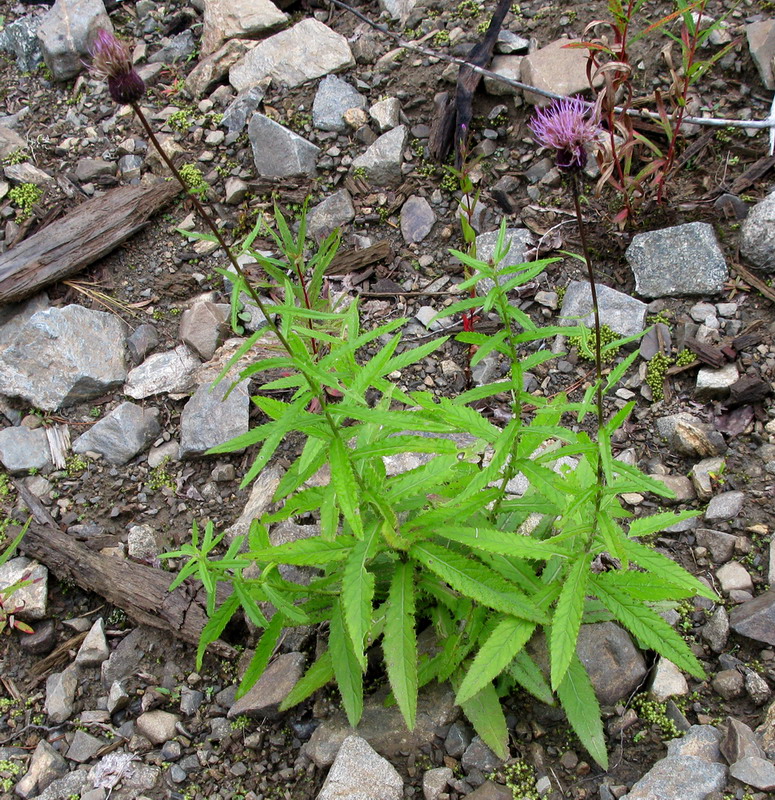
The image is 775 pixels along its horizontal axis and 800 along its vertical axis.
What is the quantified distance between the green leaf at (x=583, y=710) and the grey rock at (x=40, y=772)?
2010 millimetres

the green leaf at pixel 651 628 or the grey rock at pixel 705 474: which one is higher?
the green leaf at pixel 651 628

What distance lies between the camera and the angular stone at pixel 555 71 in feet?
15.8

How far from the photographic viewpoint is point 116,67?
2.04m

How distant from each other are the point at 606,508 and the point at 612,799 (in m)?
1.03

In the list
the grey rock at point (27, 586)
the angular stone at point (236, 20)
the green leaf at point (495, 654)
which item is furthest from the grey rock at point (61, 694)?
the angular stone at point (236, 20)

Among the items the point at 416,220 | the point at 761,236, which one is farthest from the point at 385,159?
the point at 761,236

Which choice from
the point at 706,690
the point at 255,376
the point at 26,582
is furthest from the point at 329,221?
the point at 706,690

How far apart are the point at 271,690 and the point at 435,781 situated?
736 millimetres

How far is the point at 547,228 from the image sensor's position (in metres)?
4.68

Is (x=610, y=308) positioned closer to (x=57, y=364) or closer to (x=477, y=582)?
(x=477, y=582)

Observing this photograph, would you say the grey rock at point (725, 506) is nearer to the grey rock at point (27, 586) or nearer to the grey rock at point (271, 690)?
the grey rock at point (271, 690)

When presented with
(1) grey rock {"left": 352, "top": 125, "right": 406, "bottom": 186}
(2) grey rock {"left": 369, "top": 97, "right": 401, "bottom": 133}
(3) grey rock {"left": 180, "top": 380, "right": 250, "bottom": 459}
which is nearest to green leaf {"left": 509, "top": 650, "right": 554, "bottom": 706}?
(3) grey rock {"left": 180, "top": 380, "right": 250, "bottom": 459}

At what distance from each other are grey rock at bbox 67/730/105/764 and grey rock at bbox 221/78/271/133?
4.17 metres

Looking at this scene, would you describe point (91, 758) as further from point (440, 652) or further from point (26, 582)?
point (440, 652)
